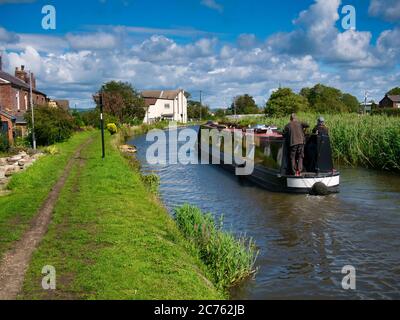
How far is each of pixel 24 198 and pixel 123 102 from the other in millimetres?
62003

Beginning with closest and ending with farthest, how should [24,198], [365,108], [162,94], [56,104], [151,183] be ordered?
[24,198]
[151,183]
[56,104]
[365,108]
[162,94]

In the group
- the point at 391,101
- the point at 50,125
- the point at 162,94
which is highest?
the point at 162,94

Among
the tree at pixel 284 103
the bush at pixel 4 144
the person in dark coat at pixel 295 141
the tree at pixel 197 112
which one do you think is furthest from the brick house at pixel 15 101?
the tree at pixel 197 112

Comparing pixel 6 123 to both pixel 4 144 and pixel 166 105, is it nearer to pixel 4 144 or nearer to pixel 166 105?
pixel 4 144

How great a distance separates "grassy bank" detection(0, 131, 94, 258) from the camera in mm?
8727

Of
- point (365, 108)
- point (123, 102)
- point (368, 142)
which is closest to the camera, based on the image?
point (368, 142)

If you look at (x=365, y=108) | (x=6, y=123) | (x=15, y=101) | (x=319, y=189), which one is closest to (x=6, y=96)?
(x=15, y=101)

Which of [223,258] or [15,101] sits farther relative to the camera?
[15,101]

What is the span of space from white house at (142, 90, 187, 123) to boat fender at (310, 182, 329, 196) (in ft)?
272

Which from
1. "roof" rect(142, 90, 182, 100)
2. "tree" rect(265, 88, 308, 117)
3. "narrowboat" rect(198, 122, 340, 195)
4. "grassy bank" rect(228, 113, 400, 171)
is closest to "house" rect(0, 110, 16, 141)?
"narrowboat" rect(198, 122, 340, 195)

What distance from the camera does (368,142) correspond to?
22.7 metres

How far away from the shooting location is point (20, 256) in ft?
23.9

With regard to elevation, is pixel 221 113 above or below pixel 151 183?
above
